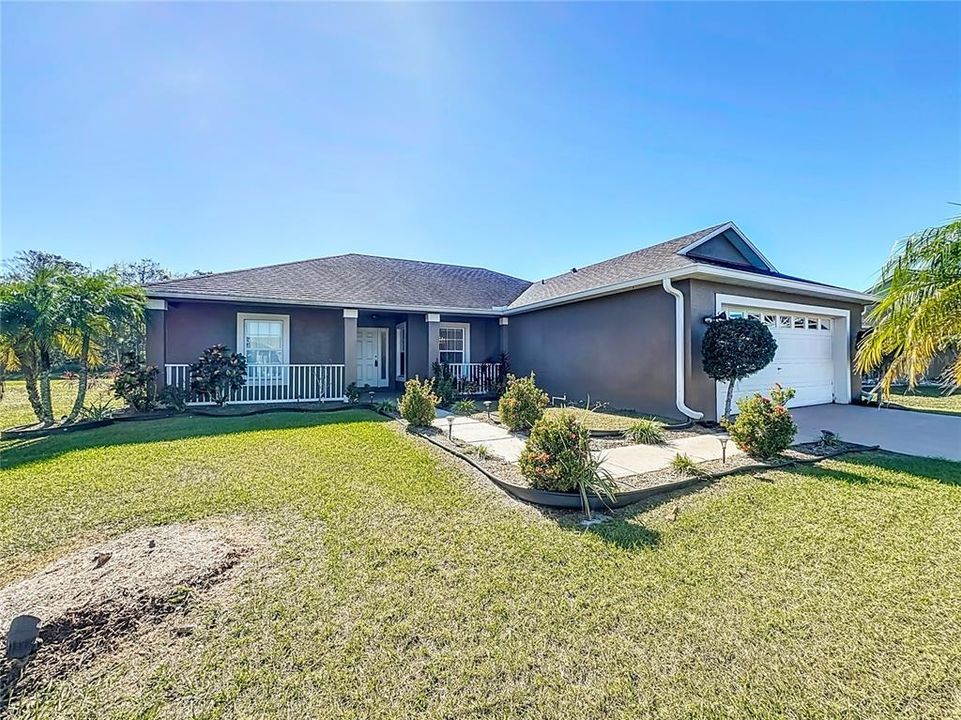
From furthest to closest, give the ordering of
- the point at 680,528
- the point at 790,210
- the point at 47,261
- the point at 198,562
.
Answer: the point at 47,261 → the point at 790,210 → the point at 680,528 → the point at 198,562

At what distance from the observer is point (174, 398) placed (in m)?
10.1

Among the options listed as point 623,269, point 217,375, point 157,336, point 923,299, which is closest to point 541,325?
point 623,269

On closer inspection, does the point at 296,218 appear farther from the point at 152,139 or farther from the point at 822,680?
the point at 822,680

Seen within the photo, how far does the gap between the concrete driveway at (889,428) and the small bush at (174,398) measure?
515 inches

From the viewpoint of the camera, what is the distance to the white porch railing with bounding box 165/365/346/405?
38.9 ft

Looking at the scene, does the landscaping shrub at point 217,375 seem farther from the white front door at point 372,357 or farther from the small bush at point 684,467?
the small bush at point 684,467

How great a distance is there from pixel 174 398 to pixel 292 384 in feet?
9.29

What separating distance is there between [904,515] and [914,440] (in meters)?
4.82

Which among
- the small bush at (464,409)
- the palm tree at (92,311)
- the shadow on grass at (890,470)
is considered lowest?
the shadow on grass at (890,470)

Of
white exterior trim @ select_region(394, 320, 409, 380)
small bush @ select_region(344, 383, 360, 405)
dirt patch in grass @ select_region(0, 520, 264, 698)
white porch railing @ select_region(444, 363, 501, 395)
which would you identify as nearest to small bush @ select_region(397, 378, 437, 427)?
small bush @ select_region(344, 383, 360, 405)

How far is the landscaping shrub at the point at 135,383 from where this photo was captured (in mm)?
9492

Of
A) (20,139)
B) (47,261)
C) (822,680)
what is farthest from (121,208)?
(47,261)

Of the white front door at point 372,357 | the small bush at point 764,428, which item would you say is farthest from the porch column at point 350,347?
the small bush at point 764,428

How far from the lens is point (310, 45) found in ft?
26.5
